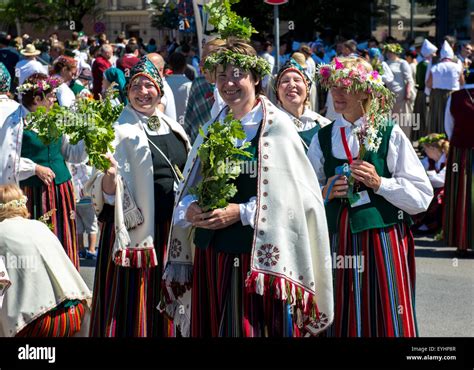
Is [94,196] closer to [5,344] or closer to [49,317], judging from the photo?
[49,317]

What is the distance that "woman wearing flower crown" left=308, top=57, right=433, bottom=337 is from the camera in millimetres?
5180

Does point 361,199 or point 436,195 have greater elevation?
point 361,199

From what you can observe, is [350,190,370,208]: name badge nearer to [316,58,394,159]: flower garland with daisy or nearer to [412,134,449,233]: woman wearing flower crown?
[316,58,394,159]: flower garland with daisy

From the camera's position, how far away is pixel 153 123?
5758mm

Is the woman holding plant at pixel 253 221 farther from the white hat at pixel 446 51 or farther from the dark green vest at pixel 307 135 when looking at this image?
the white hat at pixel 446 51

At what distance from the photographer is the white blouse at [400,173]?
514 cm

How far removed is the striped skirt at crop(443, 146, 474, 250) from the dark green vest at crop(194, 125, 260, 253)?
513 centimetres

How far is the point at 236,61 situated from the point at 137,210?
1173 mm

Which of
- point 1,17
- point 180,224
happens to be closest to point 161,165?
point 180,224

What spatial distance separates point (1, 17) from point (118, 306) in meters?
73.0

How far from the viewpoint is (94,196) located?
563cm

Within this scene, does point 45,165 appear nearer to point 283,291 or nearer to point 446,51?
point 283,291

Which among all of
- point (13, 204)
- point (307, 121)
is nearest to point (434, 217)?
point (307, 121)

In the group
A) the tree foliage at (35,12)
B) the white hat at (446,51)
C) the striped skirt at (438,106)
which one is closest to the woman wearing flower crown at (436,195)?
the white hat at (446,51)
